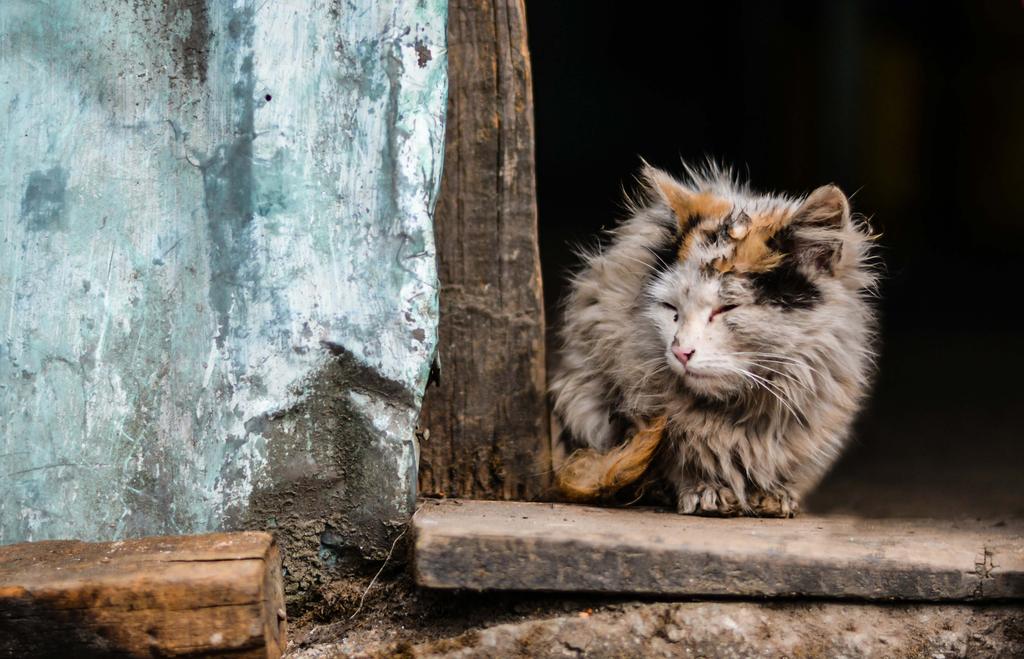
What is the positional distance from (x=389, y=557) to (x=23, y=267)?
1.07 meters

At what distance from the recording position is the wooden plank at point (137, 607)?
199 centimetres

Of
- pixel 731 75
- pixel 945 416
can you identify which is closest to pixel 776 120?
pixel 731 75

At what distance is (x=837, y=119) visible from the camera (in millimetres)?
9359

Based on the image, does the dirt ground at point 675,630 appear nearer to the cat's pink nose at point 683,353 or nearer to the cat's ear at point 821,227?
the cat's pink nose at point 683,353

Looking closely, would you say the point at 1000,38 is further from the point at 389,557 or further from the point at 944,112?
the point at 389,557

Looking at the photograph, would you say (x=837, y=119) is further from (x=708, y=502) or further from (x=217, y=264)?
(x=217, y=264)

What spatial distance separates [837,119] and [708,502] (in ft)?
25.1

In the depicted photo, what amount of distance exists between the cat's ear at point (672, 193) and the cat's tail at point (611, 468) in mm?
563

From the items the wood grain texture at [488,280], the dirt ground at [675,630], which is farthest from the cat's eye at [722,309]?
the dirt ground at [675,630]

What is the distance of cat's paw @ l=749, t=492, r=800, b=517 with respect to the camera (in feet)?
8.68

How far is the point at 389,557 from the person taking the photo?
2.35 metres

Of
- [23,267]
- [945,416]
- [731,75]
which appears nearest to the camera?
[23,267]

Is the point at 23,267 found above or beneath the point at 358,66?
beneath

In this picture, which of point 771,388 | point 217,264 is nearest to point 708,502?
point 771,388
